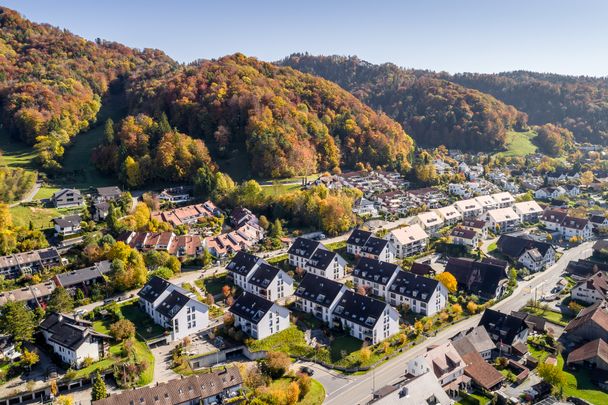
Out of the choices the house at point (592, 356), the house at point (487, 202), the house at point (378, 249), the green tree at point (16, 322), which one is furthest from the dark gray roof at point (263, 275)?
the house at point (487, 202)

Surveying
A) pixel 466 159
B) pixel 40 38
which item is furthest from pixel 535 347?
pixel 40 38

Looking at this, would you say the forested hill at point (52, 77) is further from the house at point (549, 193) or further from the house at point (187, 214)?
the house at point (549, 193)

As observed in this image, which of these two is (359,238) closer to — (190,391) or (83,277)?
(83,277)

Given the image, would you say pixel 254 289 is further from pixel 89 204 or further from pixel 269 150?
pixel 269 150

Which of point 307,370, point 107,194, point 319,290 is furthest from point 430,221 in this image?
point 107,194

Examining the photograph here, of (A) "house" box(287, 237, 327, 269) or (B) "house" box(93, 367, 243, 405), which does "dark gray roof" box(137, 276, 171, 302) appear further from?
(A) "house" box(287, 237, 327, 269)

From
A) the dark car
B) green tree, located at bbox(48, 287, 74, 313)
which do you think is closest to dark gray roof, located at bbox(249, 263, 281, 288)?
the dark car

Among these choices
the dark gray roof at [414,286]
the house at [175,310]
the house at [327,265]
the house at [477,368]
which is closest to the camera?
the house at [477,368]
